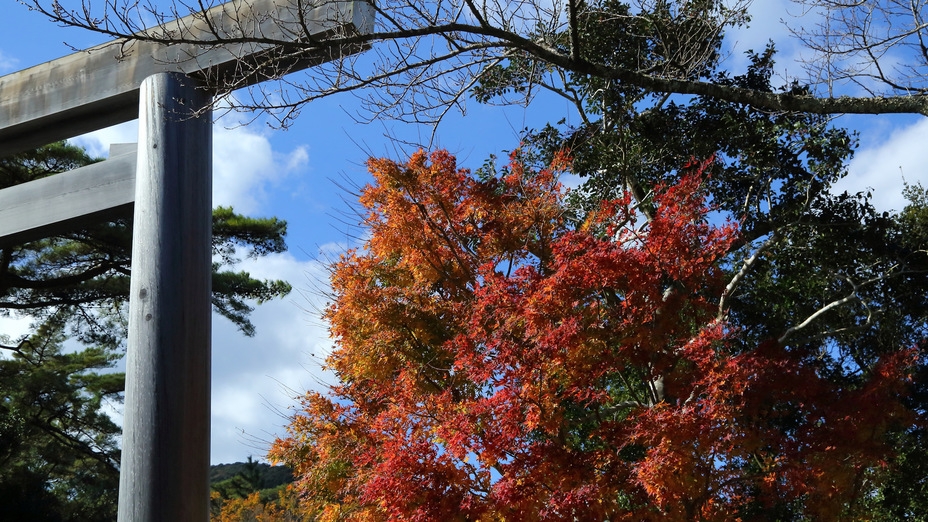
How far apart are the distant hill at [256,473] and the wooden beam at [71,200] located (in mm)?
18853

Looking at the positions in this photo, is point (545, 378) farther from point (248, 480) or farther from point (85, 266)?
point (248, 480)

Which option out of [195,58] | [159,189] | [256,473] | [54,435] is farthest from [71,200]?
[256,473]

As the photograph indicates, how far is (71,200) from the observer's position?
3.78m

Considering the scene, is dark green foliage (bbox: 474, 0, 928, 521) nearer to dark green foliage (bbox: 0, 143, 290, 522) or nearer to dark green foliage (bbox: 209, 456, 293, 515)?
dark green foliage (bbox: 0, 143, 290, 522)

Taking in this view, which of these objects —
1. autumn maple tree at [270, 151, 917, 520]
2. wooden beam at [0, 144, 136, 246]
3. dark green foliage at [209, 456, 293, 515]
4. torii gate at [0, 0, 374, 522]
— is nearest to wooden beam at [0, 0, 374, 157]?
torii gate at [0, 0, 374, 522]

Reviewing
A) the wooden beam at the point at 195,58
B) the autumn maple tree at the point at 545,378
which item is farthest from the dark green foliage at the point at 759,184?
the wooden beam at the point at 195,58

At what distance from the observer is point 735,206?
841 centimetres

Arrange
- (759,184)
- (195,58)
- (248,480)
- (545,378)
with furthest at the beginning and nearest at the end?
(248,480) < (759,184) < (545,378) < (195,58)

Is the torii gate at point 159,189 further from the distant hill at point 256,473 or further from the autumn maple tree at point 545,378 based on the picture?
the distant hill at point 256,473

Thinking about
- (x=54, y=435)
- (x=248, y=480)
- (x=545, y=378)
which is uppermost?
(x=248, y=480)

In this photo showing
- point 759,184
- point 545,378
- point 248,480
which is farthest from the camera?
point 248,480

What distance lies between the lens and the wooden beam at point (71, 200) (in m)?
3.71

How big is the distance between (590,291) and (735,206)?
3.04 metres

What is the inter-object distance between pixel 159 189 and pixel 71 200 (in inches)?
25.2
